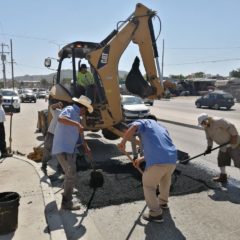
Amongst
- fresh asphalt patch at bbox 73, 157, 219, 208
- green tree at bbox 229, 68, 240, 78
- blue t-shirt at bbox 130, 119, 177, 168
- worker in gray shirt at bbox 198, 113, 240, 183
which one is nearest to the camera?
blue t-shirt at bbox 130, 119, 177, 168

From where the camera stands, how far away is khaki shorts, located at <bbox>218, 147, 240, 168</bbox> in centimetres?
775

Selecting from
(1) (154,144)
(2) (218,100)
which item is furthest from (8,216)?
(2) (218,100)

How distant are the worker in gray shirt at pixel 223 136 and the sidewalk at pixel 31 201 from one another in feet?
10.5

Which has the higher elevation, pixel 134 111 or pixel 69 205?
pixel 134 111

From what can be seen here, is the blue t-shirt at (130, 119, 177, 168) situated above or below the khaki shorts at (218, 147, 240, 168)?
above

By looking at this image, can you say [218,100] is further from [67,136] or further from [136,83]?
[67,136]

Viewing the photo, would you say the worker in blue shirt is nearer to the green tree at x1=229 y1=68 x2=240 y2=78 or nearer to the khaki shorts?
the khaki shorts

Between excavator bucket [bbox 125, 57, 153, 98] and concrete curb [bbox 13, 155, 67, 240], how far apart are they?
4017mm

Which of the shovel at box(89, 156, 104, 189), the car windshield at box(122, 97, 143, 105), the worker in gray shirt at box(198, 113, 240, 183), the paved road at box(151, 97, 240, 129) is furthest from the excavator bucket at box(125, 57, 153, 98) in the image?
the car windshield at box(122, 97, 143, 105)

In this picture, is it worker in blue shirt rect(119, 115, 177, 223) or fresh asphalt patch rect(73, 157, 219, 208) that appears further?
fresh asphalt patch rect(73, 157, 219, 208)

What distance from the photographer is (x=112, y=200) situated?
22.4ft

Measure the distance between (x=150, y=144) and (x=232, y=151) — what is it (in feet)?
9.27

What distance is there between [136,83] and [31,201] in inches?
217

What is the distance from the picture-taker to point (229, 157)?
7.94 meters
